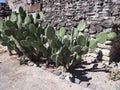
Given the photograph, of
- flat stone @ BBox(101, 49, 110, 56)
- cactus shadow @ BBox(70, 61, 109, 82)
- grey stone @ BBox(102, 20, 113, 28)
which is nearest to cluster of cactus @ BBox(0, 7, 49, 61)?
cactus shadow @ BBox(70, 61, 109, 82)

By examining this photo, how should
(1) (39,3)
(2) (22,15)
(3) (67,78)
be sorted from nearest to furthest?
1. (3) (67,78)
2. (2) (22,15)
3. (1) (39,3)

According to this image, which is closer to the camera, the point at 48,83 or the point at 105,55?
the point at 48,83

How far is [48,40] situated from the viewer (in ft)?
14.2

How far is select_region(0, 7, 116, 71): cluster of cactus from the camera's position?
412cm

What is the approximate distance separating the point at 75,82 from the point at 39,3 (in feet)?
9.03

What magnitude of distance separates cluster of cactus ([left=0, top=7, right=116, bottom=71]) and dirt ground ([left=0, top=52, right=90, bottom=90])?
0.35 metres

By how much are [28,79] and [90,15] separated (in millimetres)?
1856

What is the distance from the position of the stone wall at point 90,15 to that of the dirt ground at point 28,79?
3.62ft

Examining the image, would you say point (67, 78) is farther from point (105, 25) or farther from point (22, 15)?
point (22, 15)

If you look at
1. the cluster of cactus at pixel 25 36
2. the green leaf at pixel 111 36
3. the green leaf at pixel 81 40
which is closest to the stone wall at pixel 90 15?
the green leaf at pixel 111 36

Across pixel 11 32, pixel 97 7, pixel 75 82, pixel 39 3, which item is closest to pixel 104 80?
pixel 75 82

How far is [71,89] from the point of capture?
149 inches

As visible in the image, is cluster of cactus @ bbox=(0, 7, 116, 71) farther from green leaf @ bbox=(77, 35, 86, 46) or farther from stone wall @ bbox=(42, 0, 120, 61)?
stone wall @ bbox=(42, 0, 120, 61)

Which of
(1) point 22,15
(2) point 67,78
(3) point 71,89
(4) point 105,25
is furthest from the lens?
(1) point 22,15
